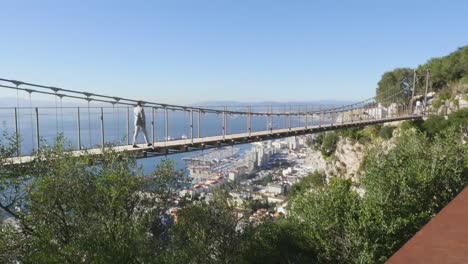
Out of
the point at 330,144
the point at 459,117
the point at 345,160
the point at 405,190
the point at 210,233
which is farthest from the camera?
the point at 330,144

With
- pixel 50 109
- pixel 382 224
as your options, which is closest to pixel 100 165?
pixel 50 109

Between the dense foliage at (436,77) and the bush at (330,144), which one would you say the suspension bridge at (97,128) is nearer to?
the bush at (330,144)

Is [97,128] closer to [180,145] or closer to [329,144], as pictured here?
[180,145]

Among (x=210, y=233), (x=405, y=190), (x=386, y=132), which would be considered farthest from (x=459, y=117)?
(x=210, y=233)

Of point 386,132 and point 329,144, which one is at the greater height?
point 386,132

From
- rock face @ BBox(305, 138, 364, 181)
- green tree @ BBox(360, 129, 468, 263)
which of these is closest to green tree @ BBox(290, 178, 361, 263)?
green tree @ BBox(360, 129, 468, 263)

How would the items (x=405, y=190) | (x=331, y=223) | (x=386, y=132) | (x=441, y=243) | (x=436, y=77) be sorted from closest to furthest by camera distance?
(x=441, y=243), (x=331, y=223), (x=405, y=190), (x=386, y=132), (x=436, y=77)

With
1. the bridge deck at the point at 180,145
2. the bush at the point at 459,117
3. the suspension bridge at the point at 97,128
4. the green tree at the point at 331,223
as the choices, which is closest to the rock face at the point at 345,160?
the bush at the point at 459,117

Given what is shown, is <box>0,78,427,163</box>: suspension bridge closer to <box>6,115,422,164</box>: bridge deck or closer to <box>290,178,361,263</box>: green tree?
<box>6,115,422,164</box>: bridge deck
